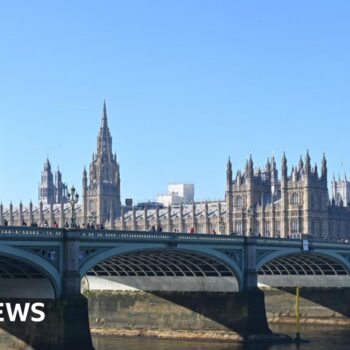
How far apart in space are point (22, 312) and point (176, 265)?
17.1 meters

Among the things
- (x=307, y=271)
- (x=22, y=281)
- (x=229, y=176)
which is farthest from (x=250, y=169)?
→ (x=22, y=281)

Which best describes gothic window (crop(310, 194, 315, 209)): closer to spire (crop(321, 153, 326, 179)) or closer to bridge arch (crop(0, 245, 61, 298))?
spire (crop(321, 153, 326, 179))

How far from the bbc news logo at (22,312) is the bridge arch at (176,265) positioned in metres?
9.34

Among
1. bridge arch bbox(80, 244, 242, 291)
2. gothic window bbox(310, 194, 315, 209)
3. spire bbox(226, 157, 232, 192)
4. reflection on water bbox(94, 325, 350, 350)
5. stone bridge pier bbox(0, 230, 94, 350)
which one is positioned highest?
spire bbox(226, 157, 232, 192)

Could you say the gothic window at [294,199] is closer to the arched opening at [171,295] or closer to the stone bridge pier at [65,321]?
the arched opening at [171,295]

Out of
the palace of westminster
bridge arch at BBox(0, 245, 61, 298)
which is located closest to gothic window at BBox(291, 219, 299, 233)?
the palace of westminster

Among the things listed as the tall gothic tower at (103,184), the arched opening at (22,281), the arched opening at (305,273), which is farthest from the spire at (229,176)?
the arched opening at (22,281)

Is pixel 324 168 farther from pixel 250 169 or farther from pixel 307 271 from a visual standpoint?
pixel 307 271

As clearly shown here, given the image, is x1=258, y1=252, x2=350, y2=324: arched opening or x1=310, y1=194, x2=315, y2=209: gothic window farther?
x1=310, y1=194, x2=315, y2=209: gothic window

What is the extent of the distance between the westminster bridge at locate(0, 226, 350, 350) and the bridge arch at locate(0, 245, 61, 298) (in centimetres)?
6

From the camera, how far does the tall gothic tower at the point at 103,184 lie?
184 meters

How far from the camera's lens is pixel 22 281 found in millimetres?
51781

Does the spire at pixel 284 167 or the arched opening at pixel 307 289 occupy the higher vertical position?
the spire at pixel 284 167

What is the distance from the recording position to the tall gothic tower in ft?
603
